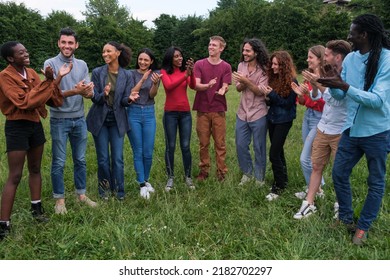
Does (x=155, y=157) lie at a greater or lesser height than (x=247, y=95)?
lesser

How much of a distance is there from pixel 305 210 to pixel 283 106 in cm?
135

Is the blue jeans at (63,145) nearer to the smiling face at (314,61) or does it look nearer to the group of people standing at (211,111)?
the group of people standing at (211,111)

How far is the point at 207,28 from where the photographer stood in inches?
1752

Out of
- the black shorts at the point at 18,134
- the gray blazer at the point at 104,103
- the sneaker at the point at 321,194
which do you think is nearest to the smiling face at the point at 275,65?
the sneaker at the point at 321,194

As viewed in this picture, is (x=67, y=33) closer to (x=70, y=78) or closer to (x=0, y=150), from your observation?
(x=70, y=78)

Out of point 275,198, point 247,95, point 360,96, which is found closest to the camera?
point 360,96

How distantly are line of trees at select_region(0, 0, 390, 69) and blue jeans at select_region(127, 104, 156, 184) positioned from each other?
32062mm

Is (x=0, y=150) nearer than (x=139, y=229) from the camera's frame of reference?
No

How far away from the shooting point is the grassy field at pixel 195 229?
10.6ft

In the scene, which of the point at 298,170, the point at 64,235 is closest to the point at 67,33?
the point at 64,235

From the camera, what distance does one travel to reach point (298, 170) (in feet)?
18.0

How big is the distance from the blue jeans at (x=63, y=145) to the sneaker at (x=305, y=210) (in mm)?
2603

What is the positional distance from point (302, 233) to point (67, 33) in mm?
3321

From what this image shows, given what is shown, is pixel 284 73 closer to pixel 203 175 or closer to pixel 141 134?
pixel 203 175
